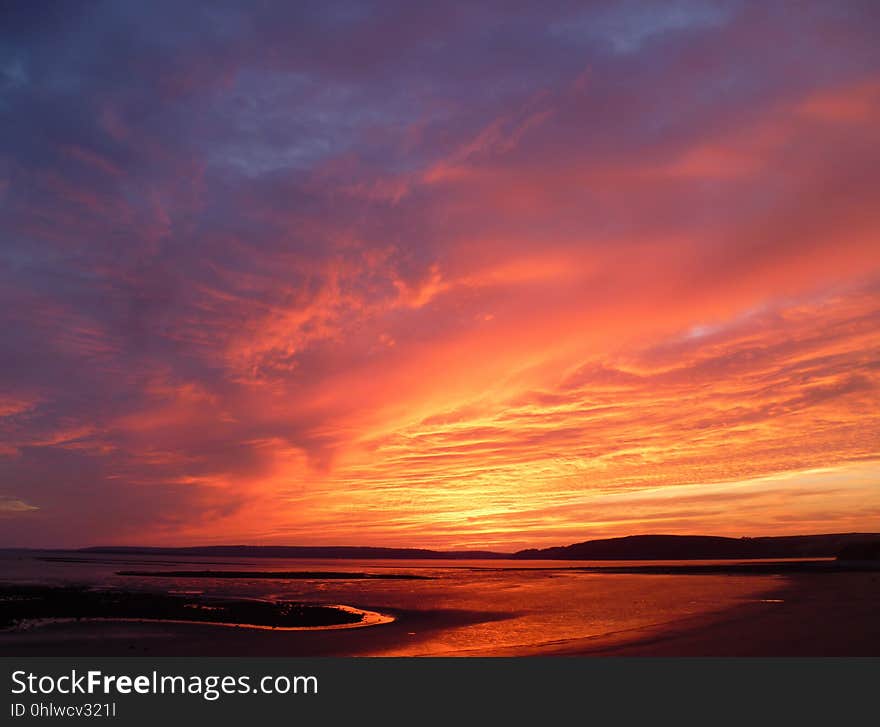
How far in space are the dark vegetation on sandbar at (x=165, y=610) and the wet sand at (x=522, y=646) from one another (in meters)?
3.14

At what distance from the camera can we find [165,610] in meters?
38.0

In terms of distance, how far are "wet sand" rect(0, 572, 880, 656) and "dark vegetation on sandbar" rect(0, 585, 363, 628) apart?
314 centimetres

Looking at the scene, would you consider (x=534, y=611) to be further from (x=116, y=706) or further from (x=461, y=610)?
(x=116, y=706)

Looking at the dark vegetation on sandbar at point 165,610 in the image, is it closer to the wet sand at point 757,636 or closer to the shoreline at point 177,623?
the shoreline at point 177,623

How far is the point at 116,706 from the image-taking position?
571 inches

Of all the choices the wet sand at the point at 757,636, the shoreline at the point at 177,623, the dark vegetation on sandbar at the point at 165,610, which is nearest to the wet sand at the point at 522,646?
the wet sand at the point at 757,636

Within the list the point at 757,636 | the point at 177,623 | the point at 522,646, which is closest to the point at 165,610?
the point at 177,623

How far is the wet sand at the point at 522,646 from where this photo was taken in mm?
22703

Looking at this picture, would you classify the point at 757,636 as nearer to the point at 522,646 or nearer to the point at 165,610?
the point at 522,646

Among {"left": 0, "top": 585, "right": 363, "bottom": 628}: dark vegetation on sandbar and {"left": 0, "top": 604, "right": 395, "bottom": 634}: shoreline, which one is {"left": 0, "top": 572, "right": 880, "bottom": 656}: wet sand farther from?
{"left": 0, "top": 585, "right": 363, "bottom": 628}: dark vegetation on sandbar

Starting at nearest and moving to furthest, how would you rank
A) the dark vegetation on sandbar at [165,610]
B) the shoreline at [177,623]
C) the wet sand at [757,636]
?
the wet sand at [757,636]
the shoreline at [177,623]
the dark vegetation on sandbar at [165,610]

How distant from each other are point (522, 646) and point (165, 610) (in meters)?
24.0

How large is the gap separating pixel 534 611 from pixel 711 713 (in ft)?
83.2

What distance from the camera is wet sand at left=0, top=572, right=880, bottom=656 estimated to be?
22.7m
